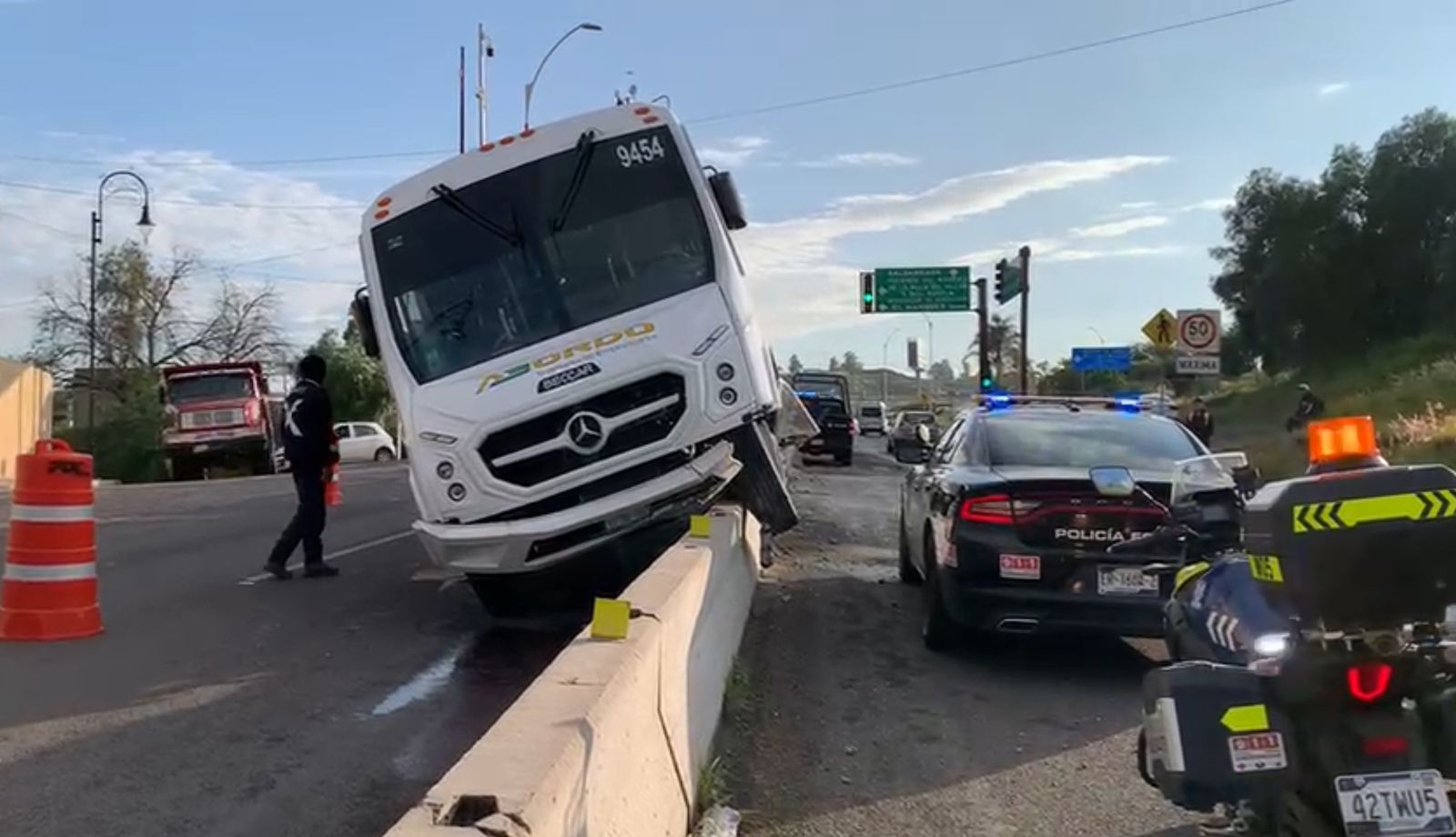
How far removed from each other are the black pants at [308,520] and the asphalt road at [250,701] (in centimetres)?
25

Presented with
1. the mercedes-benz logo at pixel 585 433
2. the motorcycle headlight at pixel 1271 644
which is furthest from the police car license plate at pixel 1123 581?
the motorcycle headlight at pixel 1271 644

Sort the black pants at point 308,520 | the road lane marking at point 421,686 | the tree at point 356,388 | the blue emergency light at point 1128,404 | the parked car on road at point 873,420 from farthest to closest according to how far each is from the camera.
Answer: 1. the parked car on road at point 873,420
2. the tree at point 356,388
3. the black pants at point 308,520
4. the blue emergency light at point 1128,404
5. the road lane marking at point 421,686

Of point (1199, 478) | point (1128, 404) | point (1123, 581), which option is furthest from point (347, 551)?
point (1199, 478)

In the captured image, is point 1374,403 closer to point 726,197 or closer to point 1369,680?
point 726,197

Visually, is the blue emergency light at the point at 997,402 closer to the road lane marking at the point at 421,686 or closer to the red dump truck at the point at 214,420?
the road lane marking at the point at 421,686

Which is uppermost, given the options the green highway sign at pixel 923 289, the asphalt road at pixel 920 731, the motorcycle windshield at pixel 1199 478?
the green highway sign at pixel 923 289

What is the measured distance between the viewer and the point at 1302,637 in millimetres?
3562

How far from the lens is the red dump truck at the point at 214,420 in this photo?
34219 mm

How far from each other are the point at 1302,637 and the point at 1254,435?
37.4 metres

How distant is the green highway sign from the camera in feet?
173

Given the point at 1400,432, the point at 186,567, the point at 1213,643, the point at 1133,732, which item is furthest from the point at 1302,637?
the point at 1400,432

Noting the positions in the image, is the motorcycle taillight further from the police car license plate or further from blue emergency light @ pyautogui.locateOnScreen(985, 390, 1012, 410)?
blue emergency light @ pyautogui.locateOnScreen(985, 390, 1012, 410)

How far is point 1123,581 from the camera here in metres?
7.70

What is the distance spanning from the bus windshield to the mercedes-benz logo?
774 millimetres
